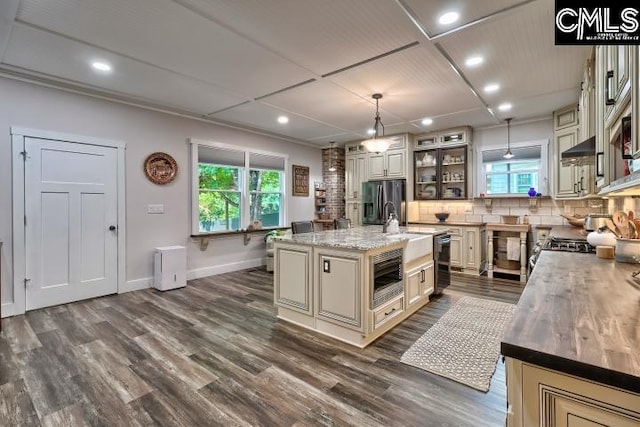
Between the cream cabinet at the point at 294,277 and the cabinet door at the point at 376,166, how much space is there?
3837 mm

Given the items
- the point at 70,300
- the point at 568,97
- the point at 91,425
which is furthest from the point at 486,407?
the point at 70,300

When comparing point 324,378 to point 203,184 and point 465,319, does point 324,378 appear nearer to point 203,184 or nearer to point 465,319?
point 465,319

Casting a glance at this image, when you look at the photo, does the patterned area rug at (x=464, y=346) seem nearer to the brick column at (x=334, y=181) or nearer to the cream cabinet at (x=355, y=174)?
the cream cabinet at (x=355, y=174)

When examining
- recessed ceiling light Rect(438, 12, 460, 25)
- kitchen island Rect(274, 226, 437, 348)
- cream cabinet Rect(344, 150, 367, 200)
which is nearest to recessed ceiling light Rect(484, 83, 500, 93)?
recessed ceiling light Rect(438, 12, 460, 25)

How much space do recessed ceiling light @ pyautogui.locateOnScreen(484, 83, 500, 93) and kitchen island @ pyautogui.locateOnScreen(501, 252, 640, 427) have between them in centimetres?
328

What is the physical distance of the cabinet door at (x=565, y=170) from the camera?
4426 millimetres

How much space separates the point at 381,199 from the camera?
6281mm

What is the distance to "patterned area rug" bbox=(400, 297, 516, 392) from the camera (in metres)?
A: 2.23

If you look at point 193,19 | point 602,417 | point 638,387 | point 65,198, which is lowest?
point 602,417

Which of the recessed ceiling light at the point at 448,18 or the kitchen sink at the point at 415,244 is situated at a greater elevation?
the recessed ceiling light at the point at 448,18

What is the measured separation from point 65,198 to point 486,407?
4.86 meters

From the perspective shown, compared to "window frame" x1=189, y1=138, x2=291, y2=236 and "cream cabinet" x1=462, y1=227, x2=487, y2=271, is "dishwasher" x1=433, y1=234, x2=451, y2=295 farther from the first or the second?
"window frame" x1=189, y1=138, x2=291, y2=236

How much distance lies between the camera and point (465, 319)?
3.22 m

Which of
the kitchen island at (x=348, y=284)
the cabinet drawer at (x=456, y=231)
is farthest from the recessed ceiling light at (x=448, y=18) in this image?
the cabinet drawer at (x=456, y=231)
